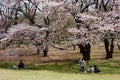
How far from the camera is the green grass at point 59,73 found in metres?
23.0

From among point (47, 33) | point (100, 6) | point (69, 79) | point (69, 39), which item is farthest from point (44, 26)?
point (69, 79)

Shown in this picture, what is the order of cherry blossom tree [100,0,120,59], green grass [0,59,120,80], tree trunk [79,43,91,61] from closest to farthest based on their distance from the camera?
green grass [0,59,120,80] → cherry blossom tree [100,0,120,59] → tree trunk [79,43,91,61]

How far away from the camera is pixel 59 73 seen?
2622cm

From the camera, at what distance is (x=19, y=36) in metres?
34.0

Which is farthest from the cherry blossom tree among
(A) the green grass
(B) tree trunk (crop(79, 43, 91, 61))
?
(A) the green grass

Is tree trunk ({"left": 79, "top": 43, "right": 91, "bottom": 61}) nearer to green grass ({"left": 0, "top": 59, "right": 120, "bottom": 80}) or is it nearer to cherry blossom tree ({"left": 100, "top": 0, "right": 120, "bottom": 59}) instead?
green grass ({"left": 0, "top": 59, "right": 120, "bottom": 80})

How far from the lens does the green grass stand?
23.0 meters

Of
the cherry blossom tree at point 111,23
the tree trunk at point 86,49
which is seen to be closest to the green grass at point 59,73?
the tree trunk at point 86,49

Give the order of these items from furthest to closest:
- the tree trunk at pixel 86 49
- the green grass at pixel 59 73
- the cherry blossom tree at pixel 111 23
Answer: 1. the tree trunk at pixel 86 49
2. the cherry blossom tree at pixel 111 23
3. the green grass at pixel 59 73

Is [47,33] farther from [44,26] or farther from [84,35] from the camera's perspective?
[84,35]

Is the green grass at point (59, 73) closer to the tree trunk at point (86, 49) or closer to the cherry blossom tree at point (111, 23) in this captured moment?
the tree trunk at point (86, 49)

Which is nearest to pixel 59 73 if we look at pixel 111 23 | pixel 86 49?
pixel 111 23

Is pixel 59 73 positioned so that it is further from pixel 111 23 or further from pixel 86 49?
pixel 86 49

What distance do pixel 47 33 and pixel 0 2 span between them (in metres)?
10.1
